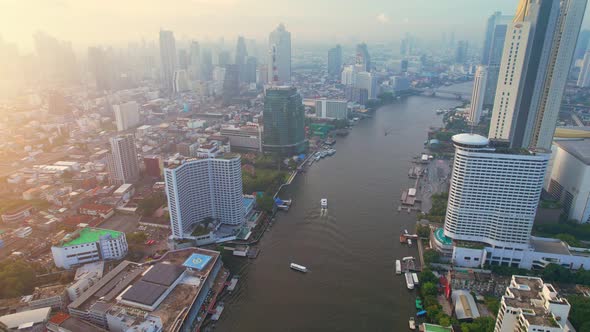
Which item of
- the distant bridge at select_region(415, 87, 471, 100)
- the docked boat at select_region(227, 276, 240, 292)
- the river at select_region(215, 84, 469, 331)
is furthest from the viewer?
the distant bridge at select_region(415, 87, 471, 100)

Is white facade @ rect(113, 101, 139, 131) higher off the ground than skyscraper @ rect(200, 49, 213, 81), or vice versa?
skyscraper @ rect(200, 49, 213, 81)

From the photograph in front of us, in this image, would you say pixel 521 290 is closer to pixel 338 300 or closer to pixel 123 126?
pixel 338 300

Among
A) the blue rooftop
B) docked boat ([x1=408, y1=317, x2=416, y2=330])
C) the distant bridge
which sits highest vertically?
the distant bridge

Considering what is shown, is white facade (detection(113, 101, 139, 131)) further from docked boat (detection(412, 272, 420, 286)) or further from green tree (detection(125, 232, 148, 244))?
docked boat (detection(412, 272, 420, 286))

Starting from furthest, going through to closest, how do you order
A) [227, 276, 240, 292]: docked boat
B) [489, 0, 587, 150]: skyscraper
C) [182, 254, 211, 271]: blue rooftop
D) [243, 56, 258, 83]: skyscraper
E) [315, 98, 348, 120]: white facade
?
1. [243, 56, 258, 83]: skyscraper
2. [315, 98, 348, 120]: white facade
3. [489, 0, 587, 150]: skyscraper
4. [227, 276, 240, 292]: docked boat
5. [182, 254, 211, 271]: blue rooftop

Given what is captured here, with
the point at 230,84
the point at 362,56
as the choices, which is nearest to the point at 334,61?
the point at 362,56

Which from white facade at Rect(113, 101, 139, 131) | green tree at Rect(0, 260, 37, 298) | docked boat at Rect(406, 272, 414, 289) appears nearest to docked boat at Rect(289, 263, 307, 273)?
docked boat at Rect(406, 272, 414, 289)

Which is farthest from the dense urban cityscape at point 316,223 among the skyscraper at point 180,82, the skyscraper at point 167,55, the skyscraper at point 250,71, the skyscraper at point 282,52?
the skyscraper at point 250,71

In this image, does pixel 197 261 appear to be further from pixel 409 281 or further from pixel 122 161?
pixel 122 161
